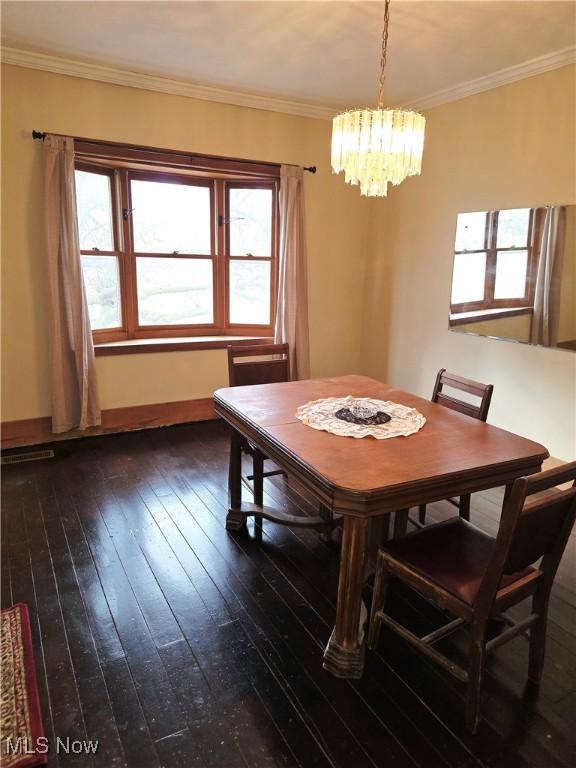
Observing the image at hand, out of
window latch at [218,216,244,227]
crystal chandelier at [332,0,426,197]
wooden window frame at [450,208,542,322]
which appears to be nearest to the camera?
crystal chandelier at [332,0,426,197]

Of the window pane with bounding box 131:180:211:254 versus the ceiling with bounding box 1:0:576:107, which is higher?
the ceiling with bounding box 1:0:576:107

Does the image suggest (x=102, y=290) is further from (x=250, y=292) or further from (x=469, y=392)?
(x=469, y=392)

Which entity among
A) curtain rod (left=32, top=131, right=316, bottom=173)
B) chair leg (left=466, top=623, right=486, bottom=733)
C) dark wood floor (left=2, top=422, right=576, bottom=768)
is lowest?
dark wood floor (left=2, top=422, right=576, bottom=768)

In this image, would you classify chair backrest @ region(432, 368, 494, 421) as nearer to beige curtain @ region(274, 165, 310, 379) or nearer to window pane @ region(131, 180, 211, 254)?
beige curtain @ region(274, 165, 310, 379)

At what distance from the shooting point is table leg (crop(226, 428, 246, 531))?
263 cm

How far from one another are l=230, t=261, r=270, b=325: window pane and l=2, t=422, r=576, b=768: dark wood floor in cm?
220

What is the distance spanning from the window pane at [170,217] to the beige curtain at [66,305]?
2.17 ft

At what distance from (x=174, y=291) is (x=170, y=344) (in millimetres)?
516

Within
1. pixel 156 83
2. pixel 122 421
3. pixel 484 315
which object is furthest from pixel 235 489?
pixel 156 83

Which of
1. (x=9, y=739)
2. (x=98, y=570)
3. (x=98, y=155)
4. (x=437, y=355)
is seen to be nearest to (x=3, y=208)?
(x=98, y=155)

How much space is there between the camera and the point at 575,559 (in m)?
2.48

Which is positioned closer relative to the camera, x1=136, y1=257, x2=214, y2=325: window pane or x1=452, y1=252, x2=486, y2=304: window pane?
x1=452, y1=252, x2=486, y2=304: window pane

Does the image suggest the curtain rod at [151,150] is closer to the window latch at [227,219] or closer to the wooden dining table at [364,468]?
the window latch at [227,219]

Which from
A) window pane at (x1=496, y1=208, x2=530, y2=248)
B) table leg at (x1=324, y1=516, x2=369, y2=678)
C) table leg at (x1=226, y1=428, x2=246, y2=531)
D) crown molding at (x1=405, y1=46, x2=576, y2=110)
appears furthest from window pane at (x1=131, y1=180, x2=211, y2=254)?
table leg at (x1=324, y1=516, x2=369, y2=678)
